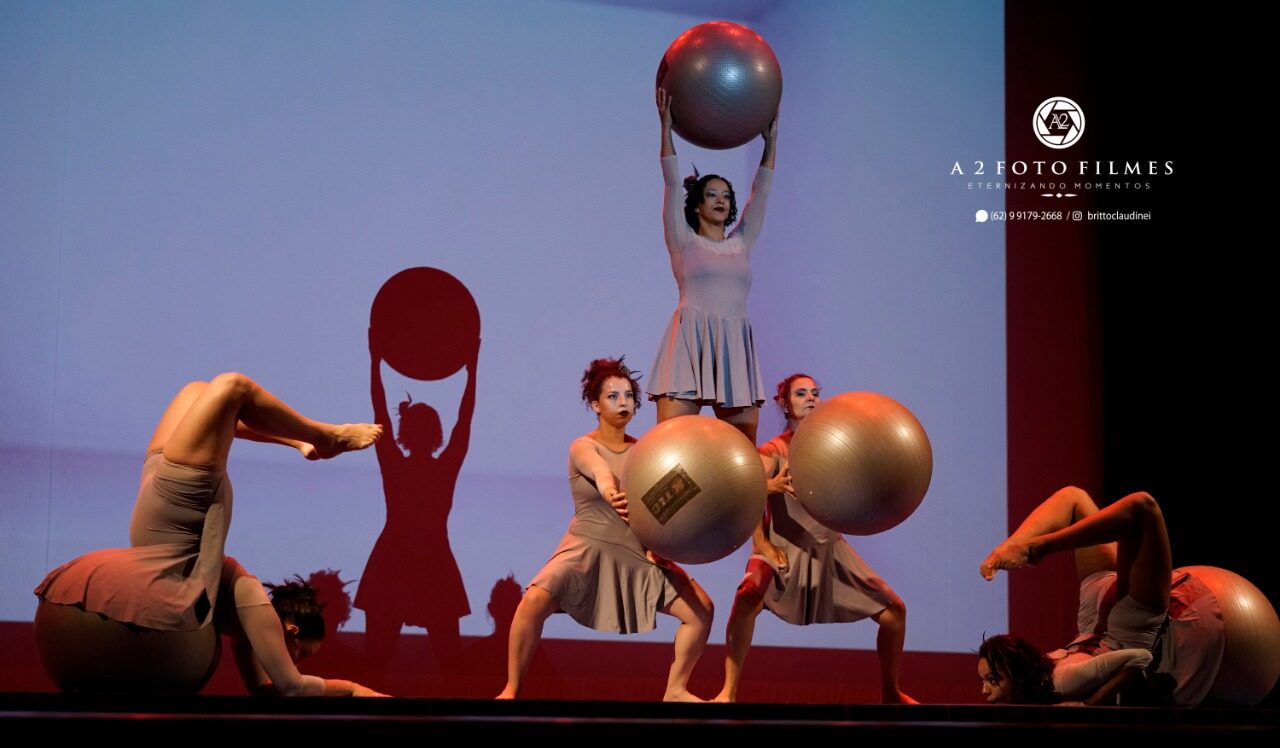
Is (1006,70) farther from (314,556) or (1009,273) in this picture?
(314,556)

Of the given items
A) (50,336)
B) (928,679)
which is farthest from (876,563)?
(50,336)

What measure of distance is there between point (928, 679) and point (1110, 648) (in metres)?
1.42

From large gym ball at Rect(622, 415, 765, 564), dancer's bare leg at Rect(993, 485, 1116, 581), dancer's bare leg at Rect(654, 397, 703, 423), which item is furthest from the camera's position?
dancer's bare leg at Rect(654, 397, 703, 423)

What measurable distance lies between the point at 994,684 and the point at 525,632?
1506mm

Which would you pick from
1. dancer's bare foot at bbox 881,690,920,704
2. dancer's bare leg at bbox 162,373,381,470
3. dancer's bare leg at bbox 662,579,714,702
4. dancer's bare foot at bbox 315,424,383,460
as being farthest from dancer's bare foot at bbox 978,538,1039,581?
dancer's bare leg at bbox 162,373,381,470

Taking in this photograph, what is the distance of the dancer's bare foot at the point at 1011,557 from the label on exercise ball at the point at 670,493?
912mm

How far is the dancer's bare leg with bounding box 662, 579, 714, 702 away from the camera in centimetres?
418

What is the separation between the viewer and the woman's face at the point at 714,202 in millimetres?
4754

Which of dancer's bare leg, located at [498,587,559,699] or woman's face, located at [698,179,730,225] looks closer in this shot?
dancer's bare leg, located at [498,587,559,699]

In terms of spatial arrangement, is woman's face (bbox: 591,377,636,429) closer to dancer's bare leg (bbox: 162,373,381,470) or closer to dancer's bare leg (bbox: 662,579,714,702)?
dancer's bare leg (bbox: 662,579,714,702)

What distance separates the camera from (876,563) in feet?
18.9

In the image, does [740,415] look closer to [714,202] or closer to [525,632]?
[714,202]

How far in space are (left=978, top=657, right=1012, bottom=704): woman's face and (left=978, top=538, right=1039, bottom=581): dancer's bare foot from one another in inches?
10.9

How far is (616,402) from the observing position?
4.49m
